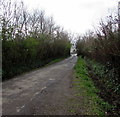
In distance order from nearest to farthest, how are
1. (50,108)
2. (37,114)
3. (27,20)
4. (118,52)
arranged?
(37,114) < (50,108) < (118,52) < (27,20)

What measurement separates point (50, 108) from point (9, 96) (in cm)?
229

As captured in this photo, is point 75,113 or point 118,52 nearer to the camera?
point 75,113

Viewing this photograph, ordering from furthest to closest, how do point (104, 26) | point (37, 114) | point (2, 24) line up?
point (2, 24)
point (104, 26)
point (37, 114)

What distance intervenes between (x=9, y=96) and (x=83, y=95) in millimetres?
3158

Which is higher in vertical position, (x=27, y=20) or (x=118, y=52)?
(x=27, y=20)

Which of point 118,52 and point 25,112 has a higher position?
point 118,52

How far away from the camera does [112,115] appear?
14.5 ft

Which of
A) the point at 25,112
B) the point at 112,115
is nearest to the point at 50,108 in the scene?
the point at 25,112

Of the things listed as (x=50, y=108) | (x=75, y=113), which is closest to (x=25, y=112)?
(x=50, y=108)

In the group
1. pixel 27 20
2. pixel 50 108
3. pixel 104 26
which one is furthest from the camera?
pixel 27 20

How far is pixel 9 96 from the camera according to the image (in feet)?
19.5

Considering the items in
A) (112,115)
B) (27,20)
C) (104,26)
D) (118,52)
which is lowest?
(112,115)

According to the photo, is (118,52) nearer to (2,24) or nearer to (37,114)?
(37,114)

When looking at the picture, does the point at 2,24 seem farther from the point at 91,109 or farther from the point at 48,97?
the point at 91,109
